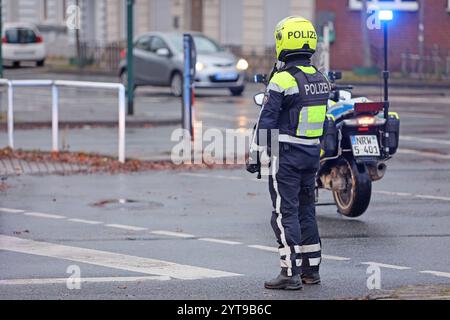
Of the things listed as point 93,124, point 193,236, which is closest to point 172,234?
point 193,236

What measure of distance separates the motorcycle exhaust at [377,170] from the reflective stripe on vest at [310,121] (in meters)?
3.51

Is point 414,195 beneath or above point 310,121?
beneath

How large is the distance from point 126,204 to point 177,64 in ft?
63.4

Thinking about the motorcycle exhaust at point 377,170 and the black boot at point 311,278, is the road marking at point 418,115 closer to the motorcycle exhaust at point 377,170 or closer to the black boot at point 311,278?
the motorcycle exhaust at point 377,170

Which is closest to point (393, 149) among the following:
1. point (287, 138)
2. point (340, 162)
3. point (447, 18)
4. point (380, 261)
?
point (340, 162)

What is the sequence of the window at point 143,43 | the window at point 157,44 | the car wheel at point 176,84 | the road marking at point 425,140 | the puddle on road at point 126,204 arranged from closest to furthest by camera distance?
1. the puddle on road at point 126,204
2. the road marking at point 425,140
3. the car wheel at point 176,84
4. the window at point 157,44
5. the window at point 143,43

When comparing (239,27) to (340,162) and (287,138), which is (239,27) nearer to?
(340,162)

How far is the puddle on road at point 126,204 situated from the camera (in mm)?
13180

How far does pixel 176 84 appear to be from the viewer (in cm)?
3262

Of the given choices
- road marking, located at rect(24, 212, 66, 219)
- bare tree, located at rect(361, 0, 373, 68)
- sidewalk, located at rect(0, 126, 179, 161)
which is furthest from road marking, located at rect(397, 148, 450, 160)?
bare tree, located at rect(361, 0, 373, 68)

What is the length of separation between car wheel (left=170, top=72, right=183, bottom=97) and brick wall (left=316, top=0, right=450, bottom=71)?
9.76 meters

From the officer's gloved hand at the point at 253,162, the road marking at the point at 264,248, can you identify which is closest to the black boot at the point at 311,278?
the officer's gloved hand at the point at 253,162

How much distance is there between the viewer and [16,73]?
4262 centimetres

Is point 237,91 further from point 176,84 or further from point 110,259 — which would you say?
point 110,259
